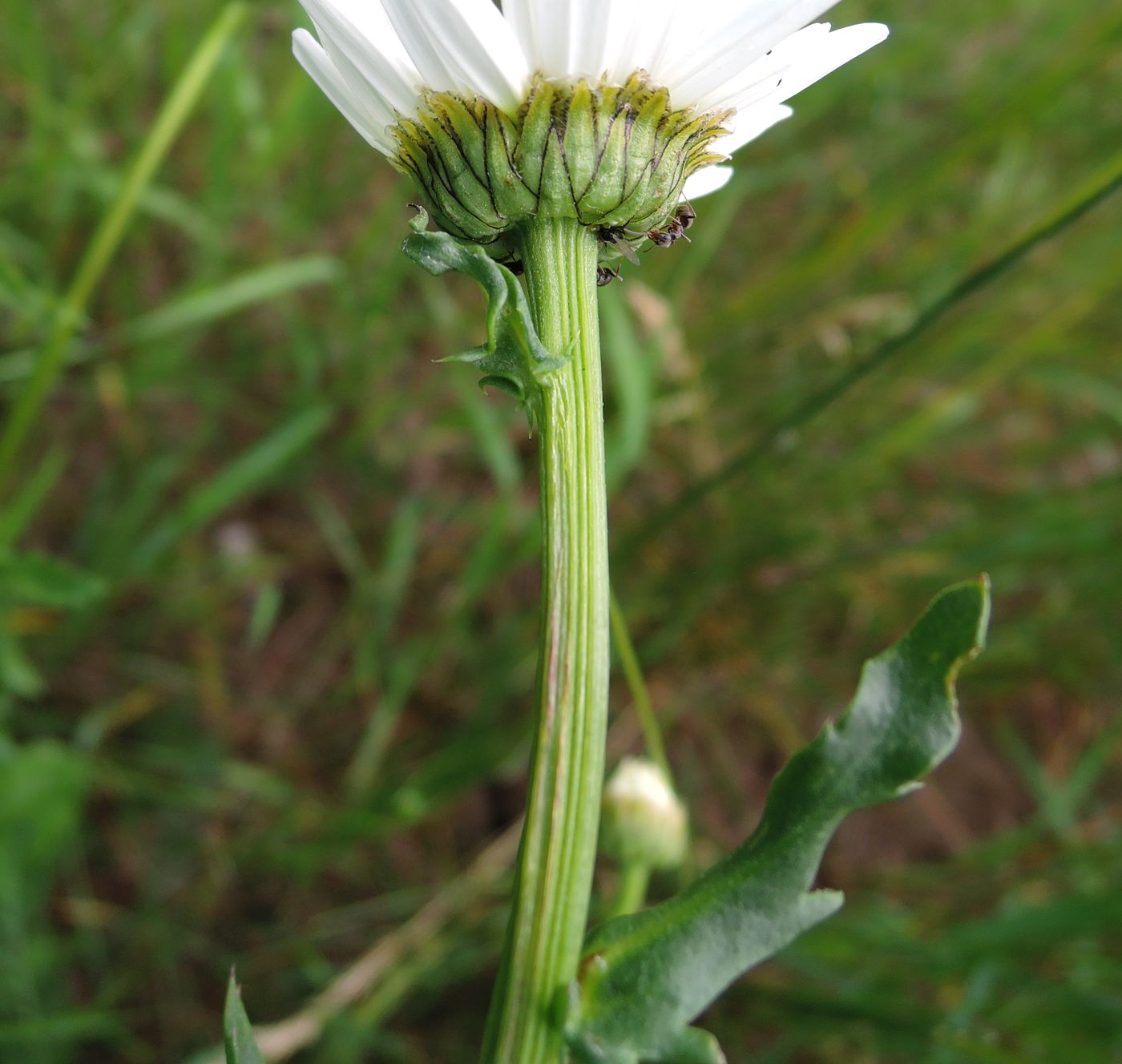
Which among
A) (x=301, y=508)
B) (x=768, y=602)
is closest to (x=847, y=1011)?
(x=768, y=602)

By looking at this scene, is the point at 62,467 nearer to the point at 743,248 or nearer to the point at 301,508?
the point at 301,508

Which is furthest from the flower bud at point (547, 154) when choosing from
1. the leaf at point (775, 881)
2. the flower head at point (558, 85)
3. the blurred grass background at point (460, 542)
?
the blurred grass background at point (460, 542)

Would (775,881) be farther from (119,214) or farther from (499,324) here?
(119,214)

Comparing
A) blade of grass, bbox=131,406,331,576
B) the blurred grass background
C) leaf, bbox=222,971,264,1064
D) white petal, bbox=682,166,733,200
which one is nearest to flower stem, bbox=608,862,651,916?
the blurred grass background

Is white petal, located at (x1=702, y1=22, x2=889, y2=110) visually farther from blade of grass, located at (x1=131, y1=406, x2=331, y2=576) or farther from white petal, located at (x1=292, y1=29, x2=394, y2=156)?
blade of grass, located at (x1=131, y1=406, x2=331, y2=576)

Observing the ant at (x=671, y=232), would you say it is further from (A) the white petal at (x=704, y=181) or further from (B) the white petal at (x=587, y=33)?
(B) the white petal at (x=587, y=33)

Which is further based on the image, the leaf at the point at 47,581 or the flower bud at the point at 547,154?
the leaf at the point at 47,581
